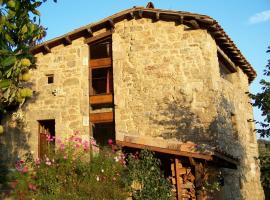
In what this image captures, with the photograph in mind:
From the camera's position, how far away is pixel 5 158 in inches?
475

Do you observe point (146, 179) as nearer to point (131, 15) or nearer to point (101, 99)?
point (101, 99)

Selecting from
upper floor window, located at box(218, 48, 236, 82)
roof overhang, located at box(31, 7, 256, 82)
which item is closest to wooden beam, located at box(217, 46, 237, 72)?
upper floor window, located at box(218, 48, 236, 82)

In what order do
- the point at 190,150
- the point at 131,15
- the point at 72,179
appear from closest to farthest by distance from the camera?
the point at 190,150 → the point at 72,179 → the point at 131,15

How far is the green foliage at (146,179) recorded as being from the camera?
7207mm

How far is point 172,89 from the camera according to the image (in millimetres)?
10461

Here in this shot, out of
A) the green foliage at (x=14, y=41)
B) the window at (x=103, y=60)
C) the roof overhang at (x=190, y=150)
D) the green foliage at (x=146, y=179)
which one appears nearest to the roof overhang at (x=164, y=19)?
the window at (x=103, y=60)

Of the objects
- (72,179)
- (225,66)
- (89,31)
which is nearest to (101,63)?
(89,31)

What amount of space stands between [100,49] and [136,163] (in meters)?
6.71

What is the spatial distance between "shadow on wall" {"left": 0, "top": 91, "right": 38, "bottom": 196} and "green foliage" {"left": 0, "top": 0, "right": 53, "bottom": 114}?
8.13 metres

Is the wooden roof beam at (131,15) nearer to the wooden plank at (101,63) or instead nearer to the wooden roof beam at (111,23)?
the wooden roof beam at (111,23)

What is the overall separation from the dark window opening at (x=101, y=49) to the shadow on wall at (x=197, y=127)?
3.04 m

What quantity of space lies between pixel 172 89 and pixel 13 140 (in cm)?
575

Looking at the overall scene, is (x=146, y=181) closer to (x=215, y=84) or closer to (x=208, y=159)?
(x=208, y=159)

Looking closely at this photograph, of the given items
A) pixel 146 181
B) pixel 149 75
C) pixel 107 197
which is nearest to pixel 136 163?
pixel 146 181
